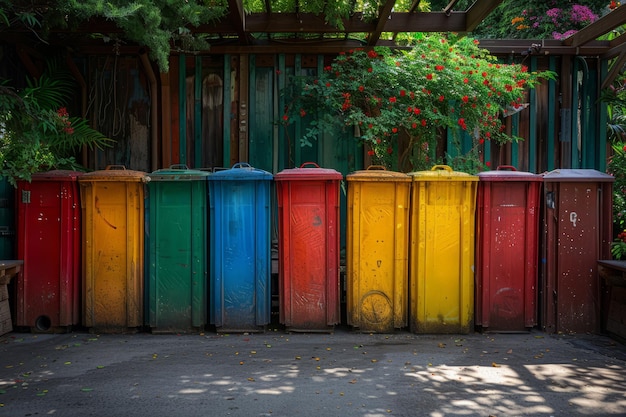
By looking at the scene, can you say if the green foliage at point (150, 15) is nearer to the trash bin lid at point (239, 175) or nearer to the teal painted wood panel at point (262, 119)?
the trash bin lid at point (239, 175)

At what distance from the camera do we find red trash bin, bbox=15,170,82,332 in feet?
22.2

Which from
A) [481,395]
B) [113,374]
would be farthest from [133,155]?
[481,395]

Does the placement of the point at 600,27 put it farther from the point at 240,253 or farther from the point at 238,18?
the point at 240,253

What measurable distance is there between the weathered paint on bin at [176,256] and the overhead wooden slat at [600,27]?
5.61m

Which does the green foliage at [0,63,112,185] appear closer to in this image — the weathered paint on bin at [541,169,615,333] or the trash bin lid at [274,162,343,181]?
the trash bin lid at [274,162,343,181]

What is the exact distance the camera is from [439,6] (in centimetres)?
1803

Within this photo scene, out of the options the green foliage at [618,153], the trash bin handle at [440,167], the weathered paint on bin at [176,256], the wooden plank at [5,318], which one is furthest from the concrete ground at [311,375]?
the green foliage at [618,153]

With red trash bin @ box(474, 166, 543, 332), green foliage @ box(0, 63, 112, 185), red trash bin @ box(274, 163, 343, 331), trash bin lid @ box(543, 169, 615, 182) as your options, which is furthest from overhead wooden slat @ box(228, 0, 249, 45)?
trash bin lid @ box(543, 169, 615, 182)

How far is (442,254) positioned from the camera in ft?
22.5

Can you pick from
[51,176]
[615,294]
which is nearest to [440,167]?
[615,294]

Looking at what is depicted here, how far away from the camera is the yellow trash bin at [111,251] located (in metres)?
6.79

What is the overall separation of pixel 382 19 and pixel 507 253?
3378 millimetres

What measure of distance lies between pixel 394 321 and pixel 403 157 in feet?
9.41

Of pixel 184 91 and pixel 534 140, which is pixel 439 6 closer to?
pixel 534 140
